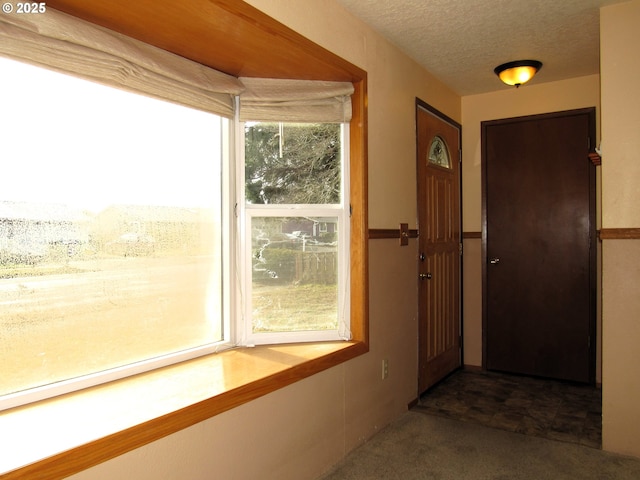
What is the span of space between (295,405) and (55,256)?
47.7 inches

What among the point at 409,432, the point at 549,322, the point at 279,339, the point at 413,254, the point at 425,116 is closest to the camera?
the point at 279,339

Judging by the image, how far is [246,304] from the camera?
8.02ft

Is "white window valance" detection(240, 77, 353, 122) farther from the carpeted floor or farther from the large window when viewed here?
the carpeted floor

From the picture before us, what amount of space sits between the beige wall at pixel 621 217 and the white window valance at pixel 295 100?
55.5 inches

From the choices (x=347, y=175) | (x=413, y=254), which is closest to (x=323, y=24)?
(x=347, y=175)

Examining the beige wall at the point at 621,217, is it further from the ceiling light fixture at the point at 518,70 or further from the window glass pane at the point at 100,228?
the window glass pane at the point at 100,228

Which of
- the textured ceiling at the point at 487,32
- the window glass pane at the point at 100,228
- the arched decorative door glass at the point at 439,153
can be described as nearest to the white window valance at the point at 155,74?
the window glass pane at the point at 100,228

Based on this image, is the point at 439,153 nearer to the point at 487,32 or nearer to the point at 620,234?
the point at 487,32

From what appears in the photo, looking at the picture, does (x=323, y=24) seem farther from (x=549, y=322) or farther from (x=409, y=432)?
(x=549, y=322)

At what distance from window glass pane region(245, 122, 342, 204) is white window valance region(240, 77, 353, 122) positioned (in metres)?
0.08

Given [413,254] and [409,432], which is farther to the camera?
[413,254]

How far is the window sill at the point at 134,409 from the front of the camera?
1.31 m

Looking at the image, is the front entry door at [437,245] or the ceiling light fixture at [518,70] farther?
the front entry door at [437,245]

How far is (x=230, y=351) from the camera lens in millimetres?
2352
